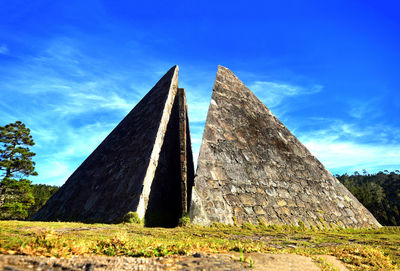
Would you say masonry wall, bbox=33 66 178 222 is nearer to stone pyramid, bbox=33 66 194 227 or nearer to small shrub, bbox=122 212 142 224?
stone pyramid, bbox=33 66 194 227

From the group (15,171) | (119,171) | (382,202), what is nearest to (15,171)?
(15,171)

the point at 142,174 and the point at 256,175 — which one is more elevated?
the point at 256,175

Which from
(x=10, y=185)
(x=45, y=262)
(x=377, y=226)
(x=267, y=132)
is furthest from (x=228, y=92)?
(x=10, y=185)

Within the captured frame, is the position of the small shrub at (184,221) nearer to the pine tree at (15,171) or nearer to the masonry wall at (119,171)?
the masonry wall at (119,171)

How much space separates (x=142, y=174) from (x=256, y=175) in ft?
12.3

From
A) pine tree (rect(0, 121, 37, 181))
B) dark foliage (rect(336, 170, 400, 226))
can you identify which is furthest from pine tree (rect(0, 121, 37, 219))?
dark foliage (rect(336, 170, 400, 226))

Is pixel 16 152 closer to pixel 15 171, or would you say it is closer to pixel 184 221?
pixel 15 171

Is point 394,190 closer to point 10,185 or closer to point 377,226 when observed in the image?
point 377,226

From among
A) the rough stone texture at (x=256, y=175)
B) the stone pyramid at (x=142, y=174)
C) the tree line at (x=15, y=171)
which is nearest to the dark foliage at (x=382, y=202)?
the rough stone texture at (x=256, y=175)

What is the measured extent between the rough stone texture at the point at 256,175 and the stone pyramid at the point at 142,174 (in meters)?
0.78

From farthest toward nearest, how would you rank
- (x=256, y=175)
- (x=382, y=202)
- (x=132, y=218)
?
(x=382, y=202), (x=256, y=175), (x=132, y=218)

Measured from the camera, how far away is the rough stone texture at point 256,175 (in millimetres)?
6523

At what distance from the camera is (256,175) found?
7828 mm

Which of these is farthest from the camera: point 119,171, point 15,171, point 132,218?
point 15,171
